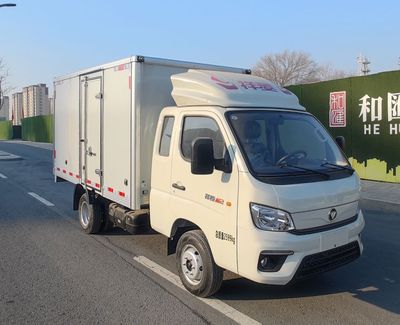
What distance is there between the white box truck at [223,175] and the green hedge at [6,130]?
68530 millimetres

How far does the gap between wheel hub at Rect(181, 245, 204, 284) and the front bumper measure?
0.66 m

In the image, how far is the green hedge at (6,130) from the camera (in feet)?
230

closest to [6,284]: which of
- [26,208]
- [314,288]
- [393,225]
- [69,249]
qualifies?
[69,249]

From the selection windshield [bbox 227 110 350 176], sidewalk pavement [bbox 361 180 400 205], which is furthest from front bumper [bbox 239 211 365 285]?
sidewalk pavement [bbox 361 180 400 205]

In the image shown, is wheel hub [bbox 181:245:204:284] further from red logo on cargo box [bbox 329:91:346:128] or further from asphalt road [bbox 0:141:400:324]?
red logo on cargo box [bbox 329:91:346:128]

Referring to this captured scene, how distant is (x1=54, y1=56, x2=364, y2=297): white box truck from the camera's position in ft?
14.4

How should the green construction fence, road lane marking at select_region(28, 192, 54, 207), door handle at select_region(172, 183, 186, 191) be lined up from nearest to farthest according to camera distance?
door handle at select_region(172, 183, 186, 191)
road lane marking at select_region(28, 192, 54, 207)
the green construction fence

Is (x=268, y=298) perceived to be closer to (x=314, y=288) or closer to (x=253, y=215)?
(x=314, y=288)

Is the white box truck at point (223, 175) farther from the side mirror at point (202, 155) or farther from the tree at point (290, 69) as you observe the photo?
the tree at point (290, 69)

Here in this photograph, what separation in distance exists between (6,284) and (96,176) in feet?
7.44

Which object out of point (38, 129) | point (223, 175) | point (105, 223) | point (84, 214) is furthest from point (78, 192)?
point (38, 129)

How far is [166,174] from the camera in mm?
5457

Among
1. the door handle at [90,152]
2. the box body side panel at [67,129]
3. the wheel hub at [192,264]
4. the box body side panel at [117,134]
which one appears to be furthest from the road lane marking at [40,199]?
the wheel hub at [192,264]

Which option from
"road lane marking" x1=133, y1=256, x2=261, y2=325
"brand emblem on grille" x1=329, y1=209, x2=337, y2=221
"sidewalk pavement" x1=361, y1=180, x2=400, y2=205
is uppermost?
"brand emblem on grille" x1=329, y1=209, x2=337, y2=221
